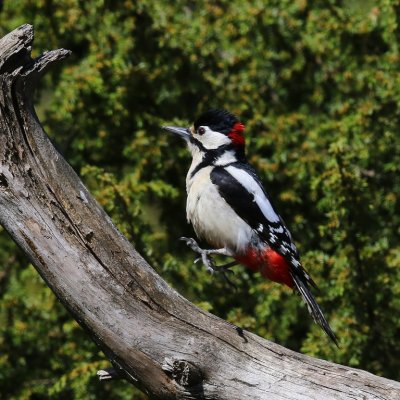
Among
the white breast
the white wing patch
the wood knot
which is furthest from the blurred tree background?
the wood knot

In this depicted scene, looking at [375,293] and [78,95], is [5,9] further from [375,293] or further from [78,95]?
[375,293]

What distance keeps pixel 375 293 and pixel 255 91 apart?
1.79 m

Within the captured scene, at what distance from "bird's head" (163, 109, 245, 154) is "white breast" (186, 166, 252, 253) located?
1.33 feet

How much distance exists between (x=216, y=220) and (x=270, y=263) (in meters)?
0.40

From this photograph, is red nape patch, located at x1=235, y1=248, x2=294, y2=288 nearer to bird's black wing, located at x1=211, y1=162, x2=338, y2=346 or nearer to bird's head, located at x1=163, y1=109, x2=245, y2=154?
bird's black wing, located at x1=211, y1=162, x2=338, y2=346

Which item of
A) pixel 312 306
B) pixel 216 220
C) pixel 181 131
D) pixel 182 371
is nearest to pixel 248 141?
pixel 181 131

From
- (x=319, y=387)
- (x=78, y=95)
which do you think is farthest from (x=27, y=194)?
(x=78, y=95)

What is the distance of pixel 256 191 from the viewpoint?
4.63m

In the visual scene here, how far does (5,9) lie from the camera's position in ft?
20.5

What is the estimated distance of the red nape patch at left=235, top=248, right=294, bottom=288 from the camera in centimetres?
462

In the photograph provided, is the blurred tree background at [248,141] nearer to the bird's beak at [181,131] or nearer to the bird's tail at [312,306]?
the bird's beak at [181,131]

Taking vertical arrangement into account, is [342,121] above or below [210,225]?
below

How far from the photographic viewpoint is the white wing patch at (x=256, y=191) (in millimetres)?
4621

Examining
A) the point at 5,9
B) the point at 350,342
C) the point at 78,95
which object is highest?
the point at 5,9
